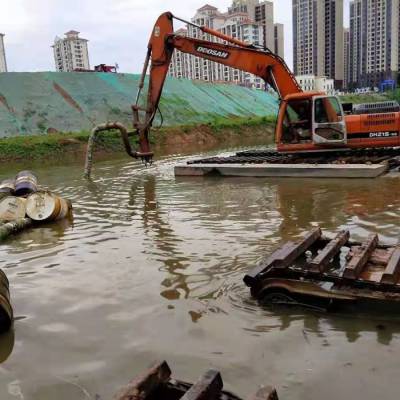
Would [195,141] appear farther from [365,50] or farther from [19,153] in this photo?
[365,50]

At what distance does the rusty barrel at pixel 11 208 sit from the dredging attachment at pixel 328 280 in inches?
206

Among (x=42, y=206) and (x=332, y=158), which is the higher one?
(x=332, y=158)

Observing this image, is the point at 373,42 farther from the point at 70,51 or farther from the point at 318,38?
the point at 70,51

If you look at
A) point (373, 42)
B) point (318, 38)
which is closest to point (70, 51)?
point (318, 38)

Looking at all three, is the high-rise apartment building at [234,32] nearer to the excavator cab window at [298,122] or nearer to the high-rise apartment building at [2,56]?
the high-rise apartment building at [2,56]

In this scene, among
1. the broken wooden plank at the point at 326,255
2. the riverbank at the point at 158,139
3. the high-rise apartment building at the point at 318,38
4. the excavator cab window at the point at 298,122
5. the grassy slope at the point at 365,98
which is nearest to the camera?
the broken wooden plank at the point at 326,255

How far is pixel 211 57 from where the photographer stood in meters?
13.2

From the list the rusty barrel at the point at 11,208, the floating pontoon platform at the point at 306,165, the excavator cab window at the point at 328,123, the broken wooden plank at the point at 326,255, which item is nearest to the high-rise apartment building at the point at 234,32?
the floating pontoon platform at the point at 306,165

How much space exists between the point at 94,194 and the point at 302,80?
2689 inches

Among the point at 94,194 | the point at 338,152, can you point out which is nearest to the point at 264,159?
the point at 338,152

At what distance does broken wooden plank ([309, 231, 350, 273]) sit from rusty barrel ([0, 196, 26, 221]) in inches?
218

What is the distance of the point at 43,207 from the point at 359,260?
584cm

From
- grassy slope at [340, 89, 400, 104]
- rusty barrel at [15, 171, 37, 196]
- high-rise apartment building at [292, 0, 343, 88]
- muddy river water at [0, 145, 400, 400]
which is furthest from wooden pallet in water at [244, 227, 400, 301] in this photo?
high-rise apartment building at [292, 0, 343, 88]

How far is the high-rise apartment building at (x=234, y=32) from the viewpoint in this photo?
7438 centimetres
